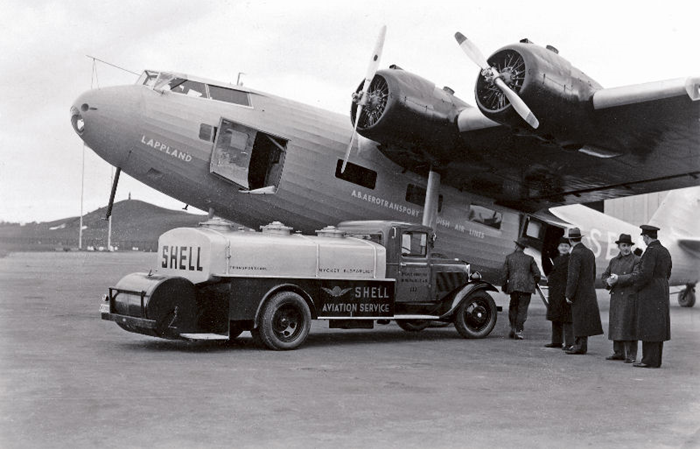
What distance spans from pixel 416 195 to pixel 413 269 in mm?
4033

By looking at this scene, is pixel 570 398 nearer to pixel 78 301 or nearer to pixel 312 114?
pixel 312 114

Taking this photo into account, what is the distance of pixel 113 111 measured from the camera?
13.0 m

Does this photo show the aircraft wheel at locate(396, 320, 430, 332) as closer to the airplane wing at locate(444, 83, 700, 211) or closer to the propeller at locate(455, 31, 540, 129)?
the airplane wing at locate(444, 83, 700, 211)

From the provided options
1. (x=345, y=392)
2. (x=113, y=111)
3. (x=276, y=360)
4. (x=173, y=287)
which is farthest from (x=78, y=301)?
(x=345, y=392)

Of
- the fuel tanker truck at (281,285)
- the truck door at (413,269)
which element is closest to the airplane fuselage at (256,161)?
the fuel tanker truck at (281,285)

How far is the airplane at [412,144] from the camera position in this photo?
12.4m

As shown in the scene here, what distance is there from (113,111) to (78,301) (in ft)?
28.0

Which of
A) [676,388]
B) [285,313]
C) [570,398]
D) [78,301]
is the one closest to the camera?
[570,398]

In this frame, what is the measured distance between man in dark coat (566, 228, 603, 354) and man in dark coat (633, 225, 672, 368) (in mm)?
1237

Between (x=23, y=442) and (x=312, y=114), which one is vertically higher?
(x=312, y=114)

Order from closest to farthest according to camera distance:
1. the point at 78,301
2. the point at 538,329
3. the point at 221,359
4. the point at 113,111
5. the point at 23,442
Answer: the point at 23,442
the point at 221,359
the point at 113,111
the point at 538,329
the point at 78,301

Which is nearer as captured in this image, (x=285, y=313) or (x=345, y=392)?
(x=345, y=392)

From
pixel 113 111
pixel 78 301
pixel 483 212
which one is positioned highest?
pixel 113 111

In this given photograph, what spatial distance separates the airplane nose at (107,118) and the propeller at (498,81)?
6.39 metres
